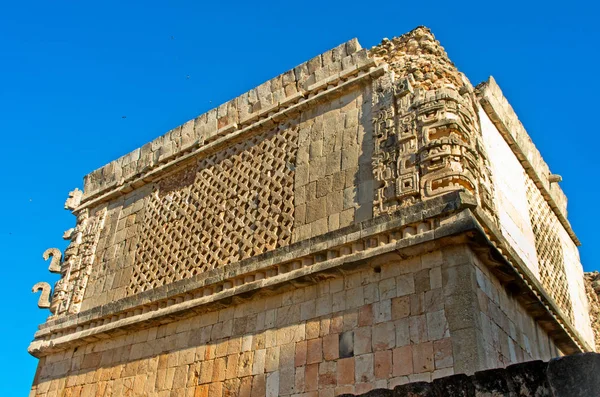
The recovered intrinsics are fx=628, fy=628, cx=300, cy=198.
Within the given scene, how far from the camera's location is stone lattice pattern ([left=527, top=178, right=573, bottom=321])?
734 cm

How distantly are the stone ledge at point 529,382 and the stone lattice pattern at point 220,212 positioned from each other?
3943 millimetres

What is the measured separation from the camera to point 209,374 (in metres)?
6.23

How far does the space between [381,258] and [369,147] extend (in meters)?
1.33

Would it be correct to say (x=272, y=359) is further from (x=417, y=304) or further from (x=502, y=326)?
(x=502, y=326)

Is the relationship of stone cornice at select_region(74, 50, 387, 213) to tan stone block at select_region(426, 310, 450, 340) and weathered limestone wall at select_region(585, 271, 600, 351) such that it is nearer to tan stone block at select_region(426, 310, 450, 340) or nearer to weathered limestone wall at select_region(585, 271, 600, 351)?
tan stone block at select_region(426, 310, 450, 340)

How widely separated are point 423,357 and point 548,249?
361 centimetres

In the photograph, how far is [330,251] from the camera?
230 inches

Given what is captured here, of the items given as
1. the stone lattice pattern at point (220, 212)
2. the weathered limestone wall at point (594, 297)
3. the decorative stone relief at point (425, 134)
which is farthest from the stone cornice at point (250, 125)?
the weathered limestone wall at point (594, 297)

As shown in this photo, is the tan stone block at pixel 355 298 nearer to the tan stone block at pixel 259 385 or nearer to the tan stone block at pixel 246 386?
the tan stone block at pixel 259 385

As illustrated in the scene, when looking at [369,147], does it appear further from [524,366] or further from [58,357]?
[58,357]

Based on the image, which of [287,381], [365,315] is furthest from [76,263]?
[365,315]

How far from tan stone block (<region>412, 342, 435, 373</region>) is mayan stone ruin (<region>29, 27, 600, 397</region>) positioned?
16 millimetres

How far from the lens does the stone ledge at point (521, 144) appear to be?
695 centimetres

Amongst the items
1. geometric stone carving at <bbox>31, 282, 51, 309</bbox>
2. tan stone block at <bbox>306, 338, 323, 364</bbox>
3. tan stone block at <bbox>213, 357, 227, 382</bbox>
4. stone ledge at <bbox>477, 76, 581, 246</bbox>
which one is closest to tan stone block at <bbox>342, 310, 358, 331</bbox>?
tan stone block at <bbox>306, 338, 323, 364</bbox>
